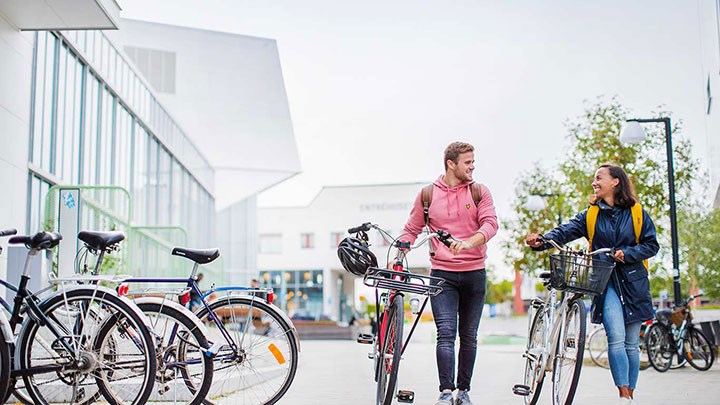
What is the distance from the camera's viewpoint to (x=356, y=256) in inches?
254

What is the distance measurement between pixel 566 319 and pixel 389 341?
1.27 m

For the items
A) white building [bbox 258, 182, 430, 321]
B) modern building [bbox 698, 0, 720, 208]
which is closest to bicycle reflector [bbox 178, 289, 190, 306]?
modern building [bbox 698, 0, 720, 208]

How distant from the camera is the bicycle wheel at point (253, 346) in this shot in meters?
7.08

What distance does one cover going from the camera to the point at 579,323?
665 centimetres

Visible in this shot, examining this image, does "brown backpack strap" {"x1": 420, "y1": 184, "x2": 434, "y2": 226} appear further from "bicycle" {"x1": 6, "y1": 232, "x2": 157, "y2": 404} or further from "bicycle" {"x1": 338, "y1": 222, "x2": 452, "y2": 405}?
"bicycle" {"x1": 6, "y1": 232, "x2": 157, "y2": 404}

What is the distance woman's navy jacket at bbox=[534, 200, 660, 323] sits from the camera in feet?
23.4

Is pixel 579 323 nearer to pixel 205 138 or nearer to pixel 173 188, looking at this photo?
pixel 173 188

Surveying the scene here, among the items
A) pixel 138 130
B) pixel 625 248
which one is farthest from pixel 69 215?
pixel 138 130

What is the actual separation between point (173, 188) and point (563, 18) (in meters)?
15.0

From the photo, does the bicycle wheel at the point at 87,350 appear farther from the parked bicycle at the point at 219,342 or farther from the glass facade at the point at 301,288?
the glass facade at the point at 301,288

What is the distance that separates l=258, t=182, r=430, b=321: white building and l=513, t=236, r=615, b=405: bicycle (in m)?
71.0

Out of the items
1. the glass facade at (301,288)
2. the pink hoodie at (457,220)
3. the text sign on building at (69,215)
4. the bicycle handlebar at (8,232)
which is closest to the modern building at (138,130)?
the text sign on building at (69,215)

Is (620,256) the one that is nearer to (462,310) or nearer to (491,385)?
(462,310)

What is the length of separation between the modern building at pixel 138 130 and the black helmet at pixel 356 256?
620 cm
